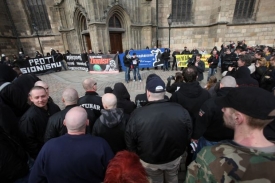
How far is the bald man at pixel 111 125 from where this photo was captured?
2055 millimetres

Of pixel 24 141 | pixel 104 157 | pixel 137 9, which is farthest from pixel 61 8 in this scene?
pixel 104 157

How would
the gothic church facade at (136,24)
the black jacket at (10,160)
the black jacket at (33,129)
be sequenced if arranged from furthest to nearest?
1. the gothic church facade at (136,24)
2. the black jacket at (33,129)
3. the black jacket at (10,160)

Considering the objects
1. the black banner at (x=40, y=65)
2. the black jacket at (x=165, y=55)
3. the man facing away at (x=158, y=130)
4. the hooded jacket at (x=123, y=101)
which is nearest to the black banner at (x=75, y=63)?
the black banner at (x=40, y=65)

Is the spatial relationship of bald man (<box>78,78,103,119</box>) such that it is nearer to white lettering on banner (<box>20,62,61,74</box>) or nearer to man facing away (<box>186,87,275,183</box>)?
man facing away (<box>186,87,275,183</box>)

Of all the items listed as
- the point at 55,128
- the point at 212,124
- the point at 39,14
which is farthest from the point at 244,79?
the point at 39,14

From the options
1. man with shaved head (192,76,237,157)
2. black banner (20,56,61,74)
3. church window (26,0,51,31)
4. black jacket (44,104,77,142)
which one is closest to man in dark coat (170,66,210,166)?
man with shaved head (192,76,237,157)

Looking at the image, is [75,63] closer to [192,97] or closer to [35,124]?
[35,124]

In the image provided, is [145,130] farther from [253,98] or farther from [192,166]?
[253,98]

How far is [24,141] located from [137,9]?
1504 cm

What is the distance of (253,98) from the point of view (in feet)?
3.27

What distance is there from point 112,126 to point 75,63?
39.7 feet

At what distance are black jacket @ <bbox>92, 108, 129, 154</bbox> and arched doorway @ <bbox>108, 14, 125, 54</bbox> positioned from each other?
1304 centimetres

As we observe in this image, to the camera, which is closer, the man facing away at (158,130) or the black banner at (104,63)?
the man facing away at (158,130)

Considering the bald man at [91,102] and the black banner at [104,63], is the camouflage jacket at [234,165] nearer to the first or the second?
the bald man at [91,102]
